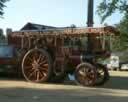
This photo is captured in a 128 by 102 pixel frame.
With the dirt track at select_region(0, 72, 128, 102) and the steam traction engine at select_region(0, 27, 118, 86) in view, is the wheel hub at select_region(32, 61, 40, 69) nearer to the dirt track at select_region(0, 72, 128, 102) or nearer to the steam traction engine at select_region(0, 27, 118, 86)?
the steam traction engine at select_region(0, 27, 118, 86)

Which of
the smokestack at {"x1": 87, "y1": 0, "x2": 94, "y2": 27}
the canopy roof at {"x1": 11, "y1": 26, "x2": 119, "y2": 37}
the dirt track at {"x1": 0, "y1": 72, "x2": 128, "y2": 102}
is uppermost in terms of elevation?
the smokestack at {"x1": 87, "y1": 0, "x2": 94, "y2": 27}

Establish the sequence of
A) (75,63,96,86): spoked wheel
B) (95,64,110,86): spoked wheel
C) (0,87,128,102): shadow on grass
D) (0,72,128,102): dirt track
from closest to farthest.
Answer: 1. (0,87,128,102): shadow on grass
2. (0,72,128,102): dirt track
3. (75,63,96,86): spoked wheel
4. (95,64,110,86): spoked wheel

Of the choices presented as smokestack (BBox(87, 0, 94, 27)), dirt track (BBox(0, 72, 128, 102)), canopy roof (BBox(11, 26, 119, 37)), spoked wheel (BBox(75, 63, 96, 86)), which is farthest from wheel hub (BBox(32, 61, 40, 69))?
smokestack (BBox(87, 0, 94, 27))

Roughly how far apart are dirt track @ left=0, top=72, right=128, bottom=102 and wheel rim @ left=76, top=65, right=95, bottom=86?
393 millimetres

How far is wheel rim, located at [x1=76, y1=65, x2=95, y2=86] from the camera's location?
1889 centimetres

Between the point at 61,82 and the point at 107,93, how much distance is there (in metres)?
4.45

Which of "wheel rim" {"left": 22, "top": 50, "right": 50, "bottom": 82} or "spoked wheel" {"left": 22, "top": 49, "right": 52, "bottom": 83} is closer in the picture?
"spoked wheel" {"left": 22, "top": 49, "right": 52, "bottom": 83}

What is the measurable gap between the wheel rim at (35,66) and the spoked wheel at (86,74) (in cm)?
151

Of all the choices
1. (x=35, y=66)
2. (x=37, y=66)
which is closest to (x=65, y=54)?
(x=37, y=66)

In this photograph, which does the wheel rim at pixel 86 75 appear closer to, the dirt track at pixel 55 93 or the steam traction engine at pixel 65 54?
the steam traction engine at pixel 65 54

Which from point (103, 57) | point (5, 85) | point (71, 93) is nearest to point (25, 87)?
point (5, 85)

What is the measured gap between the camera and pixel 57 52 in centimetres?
2023

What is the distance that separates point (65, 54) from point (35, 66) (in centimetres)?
145

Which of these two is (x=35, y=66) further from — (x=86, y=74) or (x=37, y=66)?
(x=86, y=74)
